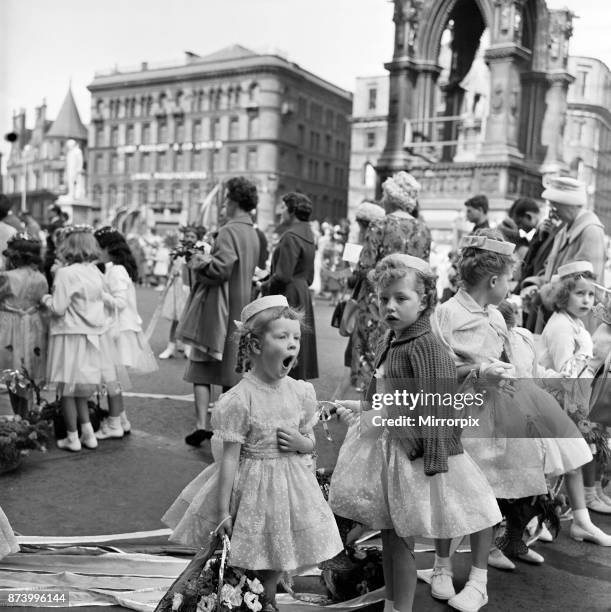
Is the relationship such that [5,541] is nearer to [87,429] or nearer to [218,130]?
[87,429]

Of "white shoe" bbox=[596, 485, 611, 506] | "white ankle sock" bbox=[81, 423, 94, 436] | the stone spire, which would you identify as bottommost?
"white shoe" bbox=[596, 485, 611, 506]

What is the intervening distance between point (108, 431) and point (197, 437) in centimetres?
74

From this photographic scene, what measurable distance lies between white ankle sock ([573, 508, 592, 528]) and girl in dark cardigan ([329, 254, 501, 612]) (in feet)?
5.03

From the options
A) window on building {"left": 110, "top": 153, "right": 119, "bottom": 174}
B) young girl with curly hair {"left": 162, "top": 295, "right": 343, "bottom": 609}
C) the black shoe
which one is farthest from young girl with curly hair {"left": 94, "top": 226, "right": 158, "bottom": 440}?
window on building {"left": 110, "top": 153, "right": 119, "bottom": 174}

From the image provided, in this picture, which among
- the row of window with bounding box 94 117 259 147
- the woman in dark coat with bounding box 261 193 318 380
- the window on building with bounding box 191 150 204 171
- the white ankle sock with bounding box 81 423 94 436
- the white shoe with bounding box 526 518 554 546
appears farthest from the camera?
the window on building with bounding box 191 150 204 171

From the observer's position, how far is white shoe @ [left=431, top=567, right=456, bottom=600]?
3.74 meters

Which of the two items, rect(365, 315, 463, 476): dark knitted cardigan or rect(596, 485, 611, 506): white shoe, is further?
rect(596, 485, 611, 506): white shoe

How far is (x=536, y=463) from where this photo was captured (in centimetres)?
394

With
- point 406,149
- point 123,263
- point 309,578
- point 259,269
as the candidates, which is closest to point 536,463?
point 309,578

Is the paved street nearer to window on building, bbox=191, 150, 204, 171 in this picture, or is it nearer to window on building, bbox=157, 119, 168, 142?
window on building, bbox=157, 119, 168, 142

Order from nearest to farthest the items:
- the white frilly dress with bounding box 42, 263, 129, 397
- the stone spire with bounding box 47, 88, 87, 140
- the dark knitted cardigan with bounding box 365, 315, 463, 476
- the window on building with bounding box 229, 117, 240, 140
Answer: the dark knitted cardigan with bounding box 365, 315, 463, 476
the white frilly dress with bounding box 42, 263, 129, 397
the stone spire with bounding box 47, 88, 87, 140
the window on building with bounding box 229, 117, 240, 140

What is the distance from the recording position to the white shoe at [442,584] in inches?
147

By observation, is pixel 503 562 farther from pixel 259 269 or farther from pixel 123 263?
pixel 123 263

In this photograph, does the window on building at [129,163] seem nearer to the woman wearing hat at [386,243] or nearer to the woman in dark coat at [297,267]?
the woman in dark coat at [297,267]
